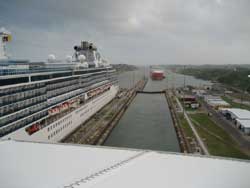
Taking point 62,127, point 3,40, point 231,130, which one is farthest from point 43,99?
point 231,130

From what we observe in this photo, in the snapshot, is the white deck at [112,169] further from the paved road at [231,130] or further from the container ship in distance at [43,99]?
the paved road at [231,130]

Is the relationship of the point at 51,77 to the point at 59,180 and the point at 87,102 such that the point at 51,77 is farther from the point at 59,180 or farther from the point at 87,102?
the point at 59,180

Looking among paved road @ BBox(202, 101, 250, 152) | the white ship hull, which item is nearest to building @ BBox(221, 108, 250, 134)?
paved road @ BBox(202, 101, 250, 152)

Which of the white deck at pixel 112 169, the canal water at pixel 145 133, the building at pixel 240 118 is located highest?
the white deck at pixel 112 169

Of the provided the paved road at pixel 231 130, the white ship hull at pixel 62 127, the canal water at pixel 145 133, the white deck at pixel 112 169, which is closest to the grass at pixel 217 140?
the paved road at pixel 231 130

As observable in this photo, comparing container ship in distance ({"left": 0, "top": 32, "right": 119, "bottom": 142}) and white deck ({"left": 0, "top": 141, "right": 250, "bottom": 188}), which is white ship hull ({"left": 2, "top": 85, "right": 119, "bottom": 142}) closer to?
container ship in distance ({"left": 0, "top": 32, "right": 119, "bottom": 142})

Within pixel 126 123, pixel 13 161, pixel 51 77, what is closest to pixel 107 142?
pixel 126 123
